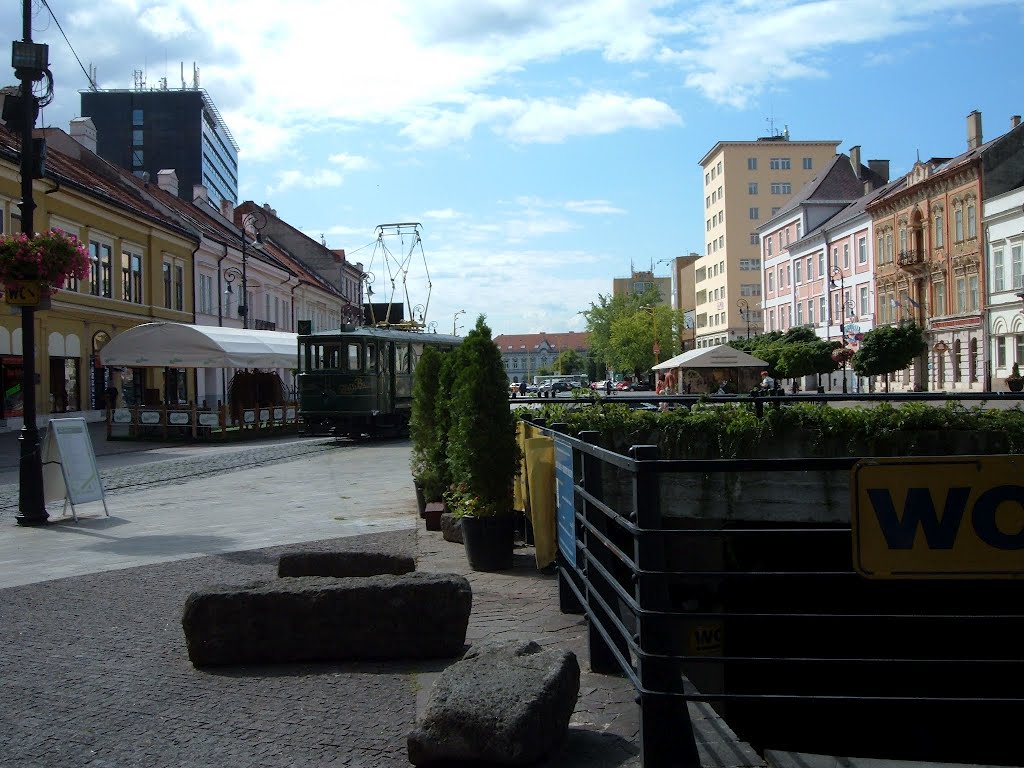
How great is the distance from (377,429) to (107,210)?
15.7 metres

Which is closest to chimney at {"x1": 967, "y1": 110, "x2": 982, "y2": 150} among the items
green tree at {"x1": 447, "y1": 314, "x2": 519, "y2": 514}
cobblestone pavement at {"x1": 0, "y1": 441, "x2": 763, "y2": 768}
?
cobblestone pavement at {"x1": 0, "y1": 441, "x2": 763, "y2": 768}

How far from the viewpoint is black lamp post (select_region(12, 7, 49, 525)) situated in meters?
11.8

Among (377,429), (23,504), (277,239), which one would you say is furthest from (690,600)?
(277,239)

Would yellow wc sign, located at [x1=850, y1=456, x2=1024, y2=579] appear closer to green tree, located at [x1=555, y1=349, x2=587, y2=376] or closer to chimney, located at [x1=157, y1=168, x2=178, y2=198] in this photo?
chimney, located at [x1=157, y1=168, x2=178, y2=198]

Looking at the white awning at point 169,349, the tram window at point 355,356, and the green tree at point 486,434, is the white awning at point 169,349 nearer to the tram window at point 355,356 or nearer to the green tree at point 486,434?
the tram window at point 355,356

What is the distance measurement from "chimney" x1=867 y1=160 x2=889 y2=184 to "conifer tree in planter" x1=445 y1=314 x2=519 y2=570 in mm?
82726

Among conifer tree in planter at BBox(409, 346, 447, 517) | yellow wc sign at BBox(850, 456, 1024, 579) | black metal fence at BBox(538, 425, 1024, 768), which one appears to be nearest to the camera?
yellow wc sign at BBox(850, 456, 1024, 579)

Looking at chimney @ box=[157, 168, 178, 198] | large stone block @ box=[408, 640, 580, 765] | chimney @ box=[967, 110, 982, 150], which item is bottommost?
large stone block @ box=[408, 640, 580, 765]

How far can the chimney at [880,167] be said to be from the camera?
83125 millimetres

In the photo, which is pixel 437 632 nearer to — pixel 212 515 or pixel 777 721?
pixel 777 721

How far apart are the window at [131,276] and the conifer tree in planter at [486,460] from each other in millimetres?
34064

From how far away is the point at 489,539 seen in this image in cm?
802

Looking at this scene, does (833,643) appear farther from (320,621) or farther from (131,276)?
(131,276)

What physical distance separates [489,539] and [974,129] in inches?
2373
